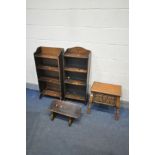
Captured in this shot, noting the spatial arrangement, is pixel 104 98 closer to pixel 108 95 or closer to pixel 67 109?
pixel 108 95

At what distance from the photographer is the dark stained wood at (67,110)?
7.90ft

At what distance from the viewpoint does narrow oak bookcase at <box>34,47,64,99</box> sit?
9.52ft

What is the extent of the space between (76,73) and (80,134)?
3.65ft

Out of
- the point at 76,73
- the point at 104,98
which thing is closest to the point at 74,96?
the point at 76,73

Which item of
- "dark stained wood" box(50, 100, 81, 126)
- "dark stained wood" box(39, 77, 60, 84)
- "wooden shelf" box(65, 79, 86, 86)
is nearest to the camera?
"dark stained wood" box(50, 100, 81, 126)

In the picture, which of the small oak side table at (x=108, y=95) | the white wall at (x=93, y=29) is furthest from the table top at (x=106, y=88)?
the white wall at (x=93, y=29)

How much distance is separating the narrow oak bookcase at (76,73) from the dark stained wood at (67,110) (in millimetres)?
415

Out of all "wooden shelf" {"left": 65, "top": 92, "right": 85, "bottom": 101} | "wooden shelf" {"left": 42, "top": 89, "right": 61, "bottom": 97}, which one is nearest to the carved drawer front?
"wooden shelf" {"left": 65, "top": 92, "right": 85, "bottom": 101}

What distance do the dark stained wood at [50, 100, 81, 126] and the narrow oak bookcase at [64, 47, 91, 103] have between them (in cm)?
41

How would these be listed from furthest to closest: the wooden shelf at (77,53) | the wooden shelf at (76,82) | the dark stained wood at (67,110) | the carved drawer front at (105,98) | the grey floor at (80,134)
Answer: the wooden shelf at (76,82)
the wooden shelf at (77,53)
the carved drawer front at (105,98)
the dark stained wood at (67,110)
the grey floor at (80,134)

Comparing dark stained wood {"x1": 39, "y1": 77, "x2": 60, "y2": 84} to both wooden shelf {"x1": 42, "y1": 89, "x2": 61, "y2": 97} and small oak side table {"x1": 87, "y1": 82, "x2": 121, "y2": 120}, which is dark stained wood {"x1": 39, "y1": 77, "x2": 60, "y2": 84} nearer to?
wooden shelf {"x1": 42, "y1": 89, "x2": 61, "y2": 97}

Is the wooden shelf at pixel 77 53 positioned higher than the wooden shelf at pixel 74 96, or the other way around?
the wooden shelf at pixel 77 53

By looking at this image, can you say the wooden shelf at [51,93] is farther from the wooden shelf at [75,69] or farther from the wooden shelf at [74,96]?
the wooden shelf at [75,69]

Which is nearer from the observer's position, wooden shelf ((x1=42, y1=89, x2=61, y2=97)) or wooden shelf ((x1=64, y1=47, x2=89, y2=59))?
wooden shelf ((x1=64, y1=47, x2=89, y2=59))
